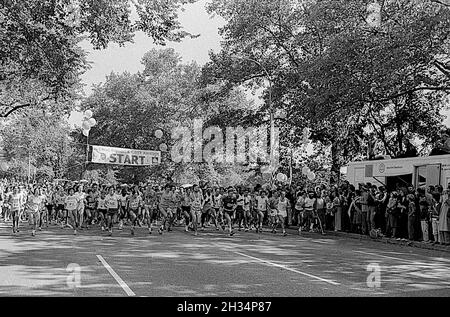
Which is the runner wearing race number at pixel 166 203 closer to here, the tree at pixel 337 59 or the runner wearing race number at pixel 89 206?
the runner wearing race number at pixel 89 206

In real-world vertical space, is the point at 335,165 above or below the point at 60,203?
above

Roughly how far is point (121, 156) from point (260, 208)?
14.5 m

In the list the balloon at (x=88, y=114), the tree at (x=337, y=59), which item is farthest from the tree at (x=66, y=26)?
the balloon at (x=88, y=114)

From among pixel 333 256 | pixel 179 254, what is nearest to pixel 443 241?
pixel 333 256

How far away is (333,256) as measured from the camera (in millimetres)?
15508

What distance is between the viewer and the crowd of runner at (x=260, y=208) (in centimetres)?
2011

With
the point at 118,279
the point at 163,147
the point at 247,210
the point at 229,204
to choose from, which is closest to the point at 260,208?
the point at 229,204

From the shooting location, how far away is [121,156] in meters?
37.1

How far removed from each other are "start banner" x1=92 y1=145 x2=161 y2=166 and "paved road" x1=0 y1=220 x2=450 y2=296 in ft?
→ 50.6

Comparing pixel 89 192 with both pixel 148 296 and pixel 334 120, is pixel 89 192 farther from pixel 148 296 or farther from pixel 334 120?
pixel 148 296

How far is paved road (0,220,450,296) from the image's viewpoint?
971cm

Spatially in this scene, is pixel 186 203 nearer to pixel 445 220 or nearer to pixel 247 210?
pixel 247 210

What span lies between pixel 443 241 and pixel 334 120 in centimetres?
1196

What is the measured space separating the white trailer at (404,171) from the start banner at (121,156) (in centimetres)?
1370
